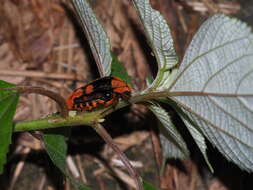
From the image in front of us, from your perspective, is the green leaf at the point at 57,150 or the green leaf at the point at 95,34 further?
the green leaf at the point at 57,150

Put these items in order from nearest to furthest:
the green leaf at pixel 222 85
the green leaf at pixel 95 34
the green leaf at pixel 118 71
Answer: the green leaf at pixel 222 85, the green leaf at pixel 95 34, the green leaf at pixel 118 71

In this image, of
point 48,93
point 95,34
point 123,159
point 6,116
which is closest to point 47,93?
point 48,93

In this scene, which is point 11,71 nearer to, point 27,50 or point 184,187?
point 27,50

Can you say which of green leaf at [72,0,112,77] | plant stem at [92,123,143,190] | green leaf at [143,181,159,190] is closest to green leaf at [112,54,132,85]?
green leaf at [72,0,112,77]

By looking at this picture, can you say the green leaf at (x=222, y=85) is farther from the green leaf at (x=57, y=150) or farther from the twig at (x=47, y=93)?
the green leaf at (x=57, y=150)

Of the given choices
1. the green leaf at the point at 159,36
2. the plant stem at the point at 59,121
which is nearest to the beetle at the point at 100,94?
the plant stem at the point at 59,121

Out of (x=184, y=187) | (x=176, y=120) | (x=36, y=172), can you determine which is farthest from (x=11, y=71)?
(x=184, y=187)
